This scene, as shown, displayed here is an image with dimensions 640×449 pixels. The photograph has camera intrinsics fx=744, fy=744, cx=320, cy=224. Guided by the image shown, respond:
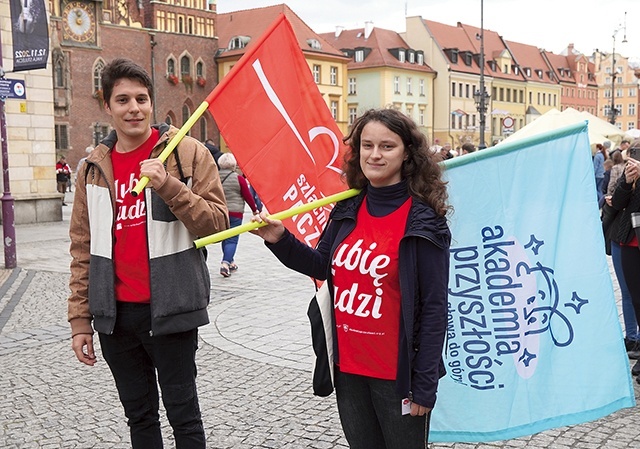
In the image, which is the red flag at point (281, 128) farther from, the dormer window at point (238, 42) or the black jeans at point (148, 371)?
the dormer window at point (238, 42)

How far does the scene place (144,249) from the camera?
10.2 feet

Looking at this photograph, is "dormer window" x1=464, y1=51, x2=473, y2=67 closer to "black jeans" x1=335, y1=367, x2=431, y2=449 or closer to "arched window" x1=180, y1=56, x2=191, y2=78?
"arched window" x1=180, y1=56, x2=191, y2=78

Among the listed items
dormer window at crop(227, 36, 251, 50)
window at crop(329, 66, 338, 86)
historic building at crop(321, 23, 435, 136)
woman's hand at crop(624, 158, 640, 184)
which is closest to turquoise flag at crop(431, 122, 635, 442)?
woman's hand at crop(624, 158, 640, 184)

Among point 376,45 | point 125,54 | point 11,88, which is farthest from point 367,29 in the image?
point 11,88

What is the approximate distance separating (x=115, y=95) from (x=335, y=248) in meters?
1.16

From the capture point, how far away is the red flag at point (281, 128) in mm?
4309

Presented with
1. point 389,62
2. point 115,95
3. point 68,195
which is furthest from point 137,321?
point 389,62

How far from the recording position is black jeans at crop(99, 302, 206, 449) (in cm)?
316

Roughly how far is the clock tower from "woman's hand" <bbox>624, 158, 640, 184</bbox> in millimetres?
48878

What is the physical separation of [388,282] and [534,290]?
3.20 feet

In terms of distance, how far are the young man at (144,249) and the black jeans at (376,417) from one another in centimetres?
74

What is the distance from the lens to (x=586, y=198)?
326 cm

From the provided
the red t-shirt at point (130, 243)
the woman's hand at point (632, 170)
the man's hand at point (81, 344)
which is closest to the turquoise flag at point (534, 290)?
the red t-shirt at point (130, 243)

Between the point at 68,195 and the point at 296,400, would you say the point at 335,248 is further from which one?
the point at 68,195
